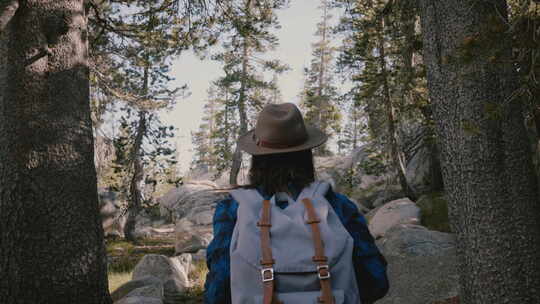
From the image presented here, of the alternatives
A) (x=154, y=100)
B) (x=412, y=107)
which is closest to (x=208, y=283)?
(x=412, y=107)

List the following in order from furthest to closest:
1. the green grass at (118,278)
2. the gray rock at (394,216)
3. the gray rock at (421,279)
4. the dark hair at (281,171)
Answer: the gray rock at (394,216)
the green grass at (118,278)
the gray rock at (421,279)
the dark hair at (281,171)

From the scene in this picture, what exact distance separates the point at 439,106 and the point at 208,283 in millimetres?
3246

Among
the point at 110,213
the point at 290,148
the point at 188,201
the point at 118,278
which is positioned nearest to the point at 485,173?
the point at 290,148

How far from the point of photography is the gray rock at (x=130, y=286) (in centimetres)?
720

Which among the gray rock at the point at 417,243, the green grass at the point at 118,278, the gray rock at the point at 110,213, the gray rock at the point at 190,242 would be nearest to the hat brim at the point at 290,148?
the gray rock at the point at 417,243

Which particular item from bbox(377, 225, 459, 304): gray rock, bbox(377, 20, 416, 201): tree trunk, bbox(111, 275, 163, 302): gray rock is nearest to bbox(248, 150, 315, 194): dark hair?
bbox(377, 225, 459, 304): gray rock

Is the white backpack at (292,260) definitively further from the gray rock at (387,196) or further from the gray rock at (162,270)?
the gray rock at (387,196)

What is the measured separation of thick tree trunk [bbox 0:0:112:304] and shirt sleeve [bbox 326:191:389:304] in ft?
11.6

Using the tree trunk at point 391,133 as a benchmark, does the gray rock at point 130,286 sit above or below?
below

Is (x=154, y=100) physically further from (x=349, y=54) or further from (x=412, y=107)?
(x=412, y=107)

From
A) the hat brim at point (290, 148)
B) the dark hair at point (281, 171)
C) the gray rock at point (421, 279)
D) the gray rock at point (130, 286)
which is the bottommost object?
the gray rock at point (421, 279)

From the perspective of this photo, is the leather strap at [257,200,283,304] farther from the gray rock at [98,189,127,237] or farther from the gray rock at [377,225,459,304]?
the gray rock at [98,189,127,237]

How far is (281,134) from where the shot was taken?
6.66 feet

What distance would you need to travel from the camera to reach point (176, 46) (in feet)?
29.1
